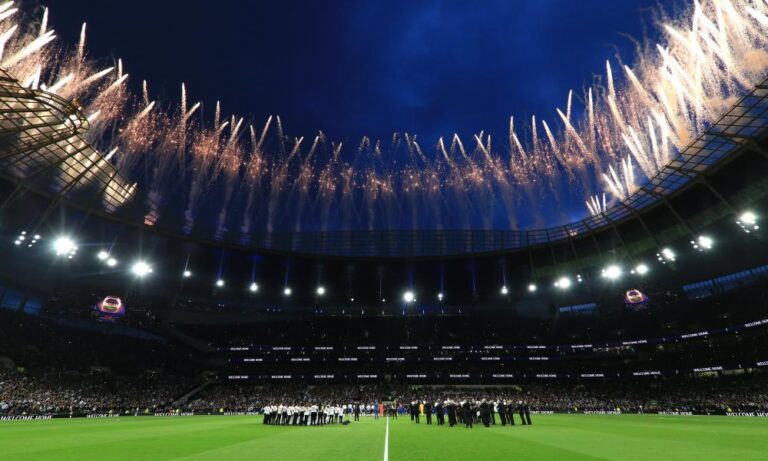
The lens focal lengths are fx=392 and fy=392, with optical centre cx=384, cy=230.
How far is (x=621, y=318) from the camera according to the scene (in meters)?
70.4

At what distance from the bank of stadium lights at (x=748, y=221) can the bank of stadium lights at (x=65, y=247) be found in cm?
8279

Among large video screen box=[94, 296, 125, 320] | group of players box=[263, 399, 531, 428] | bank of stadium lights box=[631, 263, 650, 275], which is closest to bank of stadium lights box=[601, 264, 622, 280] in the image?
bank of stadium lights box=[631, 263, 650, 275]

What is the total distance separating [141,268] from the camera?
60.1 meters

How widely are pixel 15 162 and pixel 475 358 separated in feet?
230

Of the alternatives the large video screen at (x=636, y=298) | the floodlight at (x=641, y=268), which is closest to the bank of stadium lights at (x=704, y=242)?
the floodlight at (x=641, y=268)

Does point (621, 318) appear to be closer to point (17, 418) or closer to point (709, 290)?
point (709, 290)

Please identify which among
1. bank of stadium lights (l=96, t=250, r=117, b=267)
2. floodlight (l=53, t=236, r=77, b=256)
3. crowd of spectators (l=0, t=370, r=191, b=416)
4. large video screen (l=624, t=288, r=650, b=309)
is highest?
bank of stadium lights (l=96, t=250, r=117, b=267)

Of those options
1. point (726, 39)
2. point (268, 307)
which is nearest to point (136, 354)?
point (268, 307)

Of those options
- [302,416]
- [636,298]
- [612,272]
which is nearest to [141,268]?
[302,416]

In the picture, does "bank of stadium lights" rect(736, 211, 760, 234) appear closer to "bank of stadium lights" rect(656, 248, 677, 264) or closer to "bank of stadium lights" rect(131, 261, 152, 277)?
"bank of stadium lights" rect(656, 248, 677, 264)

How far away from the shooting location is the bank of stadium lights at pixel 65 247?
51.0m

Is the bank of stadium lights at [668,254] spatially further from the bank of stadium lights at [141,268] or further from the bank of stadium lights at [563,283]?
the bank of stadium lights at [141,268]

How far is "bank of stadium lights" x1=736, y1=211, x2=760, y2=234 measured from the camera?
45397 mm

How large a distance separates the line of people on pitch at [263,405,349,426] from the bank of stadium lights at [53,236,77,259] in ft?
133
